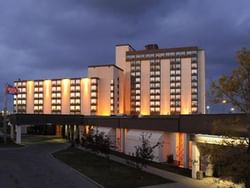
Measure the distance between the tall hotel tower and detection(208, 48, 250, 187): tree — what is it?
362 feet

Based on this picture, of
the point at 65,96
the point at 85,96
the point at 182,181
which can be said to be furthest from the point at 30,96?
the point at 182,181

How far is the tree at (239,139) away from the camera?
15289 mm

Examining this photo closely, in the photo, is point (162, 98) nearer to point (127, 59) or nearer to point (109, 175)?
point (127, 59)

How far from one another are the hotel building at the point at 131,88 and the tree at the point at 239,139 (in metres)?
110

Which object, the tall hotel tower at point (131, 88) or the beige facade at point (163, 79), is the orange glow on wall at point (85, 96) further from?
the beige facade at point (163, 79)

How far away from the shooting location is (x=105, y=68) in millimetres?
129125

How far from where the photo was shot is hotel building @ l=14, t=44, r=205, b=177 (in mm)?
128125

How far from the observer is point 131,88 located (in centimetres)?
14700

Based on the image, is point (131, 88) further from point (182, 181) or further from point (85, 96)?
point (182, 181)

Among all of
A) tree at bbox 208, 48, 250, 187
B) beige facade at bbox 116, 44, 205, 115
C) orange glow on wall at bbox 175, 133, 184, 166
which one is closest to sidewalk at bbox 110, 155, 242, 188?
orange glow on wall at bbox 175, 133, 184, 166

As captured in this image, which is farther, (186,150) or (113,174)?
(186,150)

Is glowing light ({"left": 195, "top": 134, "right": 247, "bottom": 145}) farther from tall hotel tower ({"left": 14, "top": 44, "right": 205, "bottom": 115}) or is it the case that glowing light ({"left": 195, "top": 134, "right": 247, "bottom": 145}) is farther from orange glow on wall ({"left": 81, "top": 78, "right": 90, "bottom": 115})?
orange glow on wall ({"left": 81, "top": 78, "right": 90, "bottom": 115})

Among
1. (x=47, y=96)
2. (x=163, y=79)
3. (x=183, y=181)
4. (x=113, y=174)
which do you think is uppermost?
(x=163, y=79)

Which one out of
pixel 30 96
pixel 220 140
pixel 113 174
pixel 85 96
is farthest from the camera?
pixel 30 96
